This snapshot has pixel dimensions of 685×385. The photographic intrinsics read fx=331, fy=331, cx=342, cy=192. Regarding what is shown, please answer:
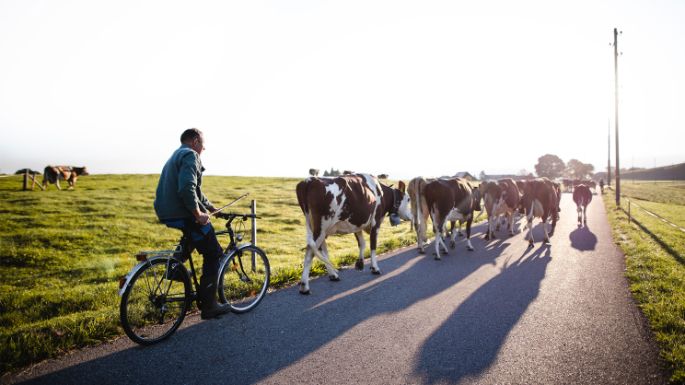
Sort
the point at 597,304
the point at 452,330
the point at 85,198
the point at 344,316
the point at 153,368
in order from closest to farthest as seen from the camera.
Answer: the point at 153,368
the point at 452,330
the point at 344,316
the point at 597,304
the point at 85,198

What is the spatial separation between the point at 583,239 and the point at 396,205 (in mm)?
7352

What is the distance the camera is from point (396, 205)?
897 centimetres

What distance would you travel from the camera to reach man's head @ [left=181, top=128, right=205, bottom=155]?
168 inches

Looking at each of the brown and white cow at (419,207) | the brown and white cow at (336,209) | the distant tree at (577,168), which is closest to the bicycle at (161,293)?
the brown and white cow at (336,209)

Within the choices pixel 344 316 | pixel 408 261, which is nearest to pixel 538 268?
pixel 408 261

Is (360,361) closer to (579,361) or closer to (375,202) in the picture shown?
(579,361)

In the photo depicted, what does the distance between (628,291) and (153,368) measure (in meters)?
7.46

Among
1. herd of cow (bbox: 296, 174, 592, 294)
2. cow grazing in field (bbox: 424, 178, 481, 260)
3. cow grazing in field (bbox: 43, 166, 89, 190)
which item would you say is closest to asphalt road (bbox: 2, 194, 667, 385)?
herd of cow (bbox: 296, 174, 592, 294)

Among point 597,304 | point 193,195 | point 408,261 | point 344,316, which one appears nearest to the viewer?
point 193,195

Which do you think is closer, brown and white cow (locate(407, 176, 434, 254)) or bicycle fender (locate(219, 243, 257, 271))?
bicycle fender (locate(219, 243, 257, 271))

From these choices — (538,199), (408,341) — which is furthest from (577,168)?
(408,341)

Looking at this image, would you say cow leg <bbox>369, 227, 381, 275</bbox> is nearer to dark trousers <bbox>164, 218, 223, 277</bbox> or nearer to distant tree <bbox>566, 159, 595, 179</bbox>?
dark trousers <bbox>164, 218, 223, 277</bbox>

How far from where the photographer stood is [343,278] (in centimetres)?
686

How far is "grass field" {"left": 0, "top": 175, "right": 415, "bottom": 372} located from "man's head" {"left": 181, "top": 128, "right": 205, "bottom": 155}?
2.54 meters
